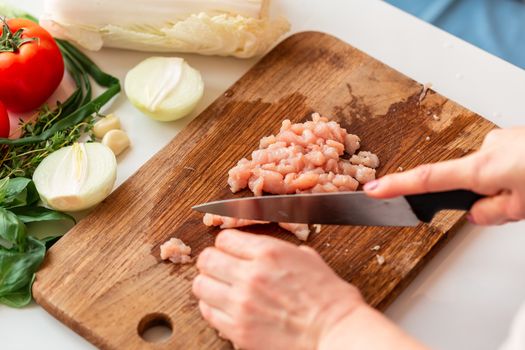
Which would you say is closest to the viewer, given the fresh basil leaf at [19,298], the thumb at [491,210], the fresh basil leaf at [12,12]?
the thumb at [491,210]

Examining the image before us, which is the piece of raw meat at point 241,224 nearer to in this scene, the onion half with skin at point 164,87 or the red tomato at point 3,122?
the onion half with skin at point 164,87

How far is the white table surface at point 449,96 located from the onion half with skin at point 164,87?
0.10m

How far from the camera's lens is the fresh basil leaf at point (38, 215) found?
198cm

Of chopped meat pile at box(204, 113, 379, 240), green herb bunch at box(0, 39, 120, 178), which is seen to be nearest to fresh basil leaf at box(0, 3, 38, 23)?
green herb bunch at box(0, 39, 120, 178)

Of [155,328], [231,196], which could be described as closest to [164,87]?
[231,196]

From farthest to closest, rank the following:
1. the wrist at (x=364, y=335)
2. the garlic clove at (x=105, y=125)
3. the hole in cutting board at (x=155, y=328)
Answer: the garlic clove at (x=105, y=125) < the hole in cutting board at (x=155, y=328) < the wrist at (x=364, y=335)

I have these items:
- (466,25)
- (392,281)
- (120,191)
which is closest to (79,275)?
(120,191)

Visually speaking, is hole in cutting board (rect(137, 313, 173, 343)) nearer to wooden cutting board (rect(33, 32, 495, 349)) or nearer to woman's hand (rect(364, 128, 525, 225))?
wooden cutting board (rect(33, 32, 495, 349))

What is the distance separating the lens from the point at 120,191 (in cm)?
204

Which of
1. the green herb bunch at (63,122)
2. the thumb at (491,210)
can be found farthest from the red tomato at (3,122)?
the thumb at (491,210)

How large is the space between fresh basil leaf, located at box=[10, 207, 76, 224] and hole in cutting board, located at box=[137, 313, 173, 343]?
403 millimetres

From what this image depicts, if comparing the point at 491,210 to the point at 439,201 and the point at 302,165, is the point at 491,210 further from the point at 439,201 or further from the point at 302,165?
the point at 302,165

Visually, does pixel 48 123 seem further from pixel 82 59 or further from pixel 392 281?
pixel 392 281

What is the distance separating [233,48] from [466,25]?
45.7 inches
